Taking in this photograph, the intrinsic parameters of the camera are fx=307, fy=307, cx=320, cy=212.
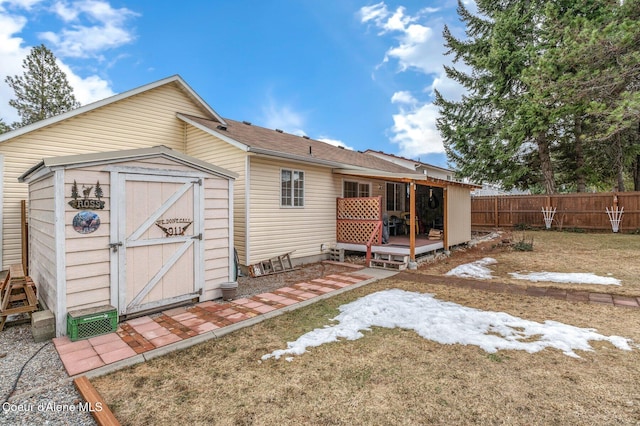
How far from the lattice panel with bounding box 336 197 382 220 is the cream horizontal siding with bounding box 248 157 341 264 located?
0.26 metres

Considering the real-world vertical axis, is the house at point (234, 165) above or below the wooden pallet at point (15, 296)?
above

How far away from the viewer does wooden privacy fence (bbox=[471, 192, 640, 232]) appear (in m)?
14.5

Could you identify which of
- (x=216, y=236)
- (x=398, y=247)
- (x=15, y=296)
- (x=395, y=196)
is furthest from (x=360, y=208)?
(x=15, y=296)

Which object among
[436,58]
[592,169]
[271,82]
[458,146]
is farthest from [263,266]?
[592,169]

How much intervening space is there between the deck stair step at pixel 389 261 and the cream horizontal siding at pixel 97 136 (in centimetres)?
668

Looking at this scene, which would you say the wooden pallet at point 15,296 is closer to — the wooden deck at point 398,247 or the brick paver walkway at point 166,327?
the brick paver walkway at point 166,327

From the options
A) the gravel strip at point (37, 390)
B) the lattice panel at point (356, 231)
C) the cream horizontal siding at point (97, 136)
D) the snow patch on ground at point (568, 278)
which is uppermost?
the cream horizontal siding at point (97, 136)

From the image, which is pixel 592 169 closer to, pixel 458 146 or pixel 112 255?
pixel 458 146

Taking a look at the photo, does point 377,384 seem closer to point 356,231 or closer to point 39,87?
point 356,231

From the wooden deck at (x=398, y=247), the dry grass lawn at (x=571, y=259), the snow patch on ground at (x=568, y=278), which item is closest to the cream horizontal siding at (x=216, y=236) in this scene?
the wooden deck at (x=398, y=247)

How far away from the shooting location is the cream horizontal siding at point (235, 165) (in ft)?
24.4

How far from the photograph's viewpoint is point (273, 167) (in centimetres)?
795

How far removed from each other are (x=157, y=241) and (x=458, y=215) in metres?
9.78

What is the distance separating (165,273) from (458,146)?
19545 millimetres
